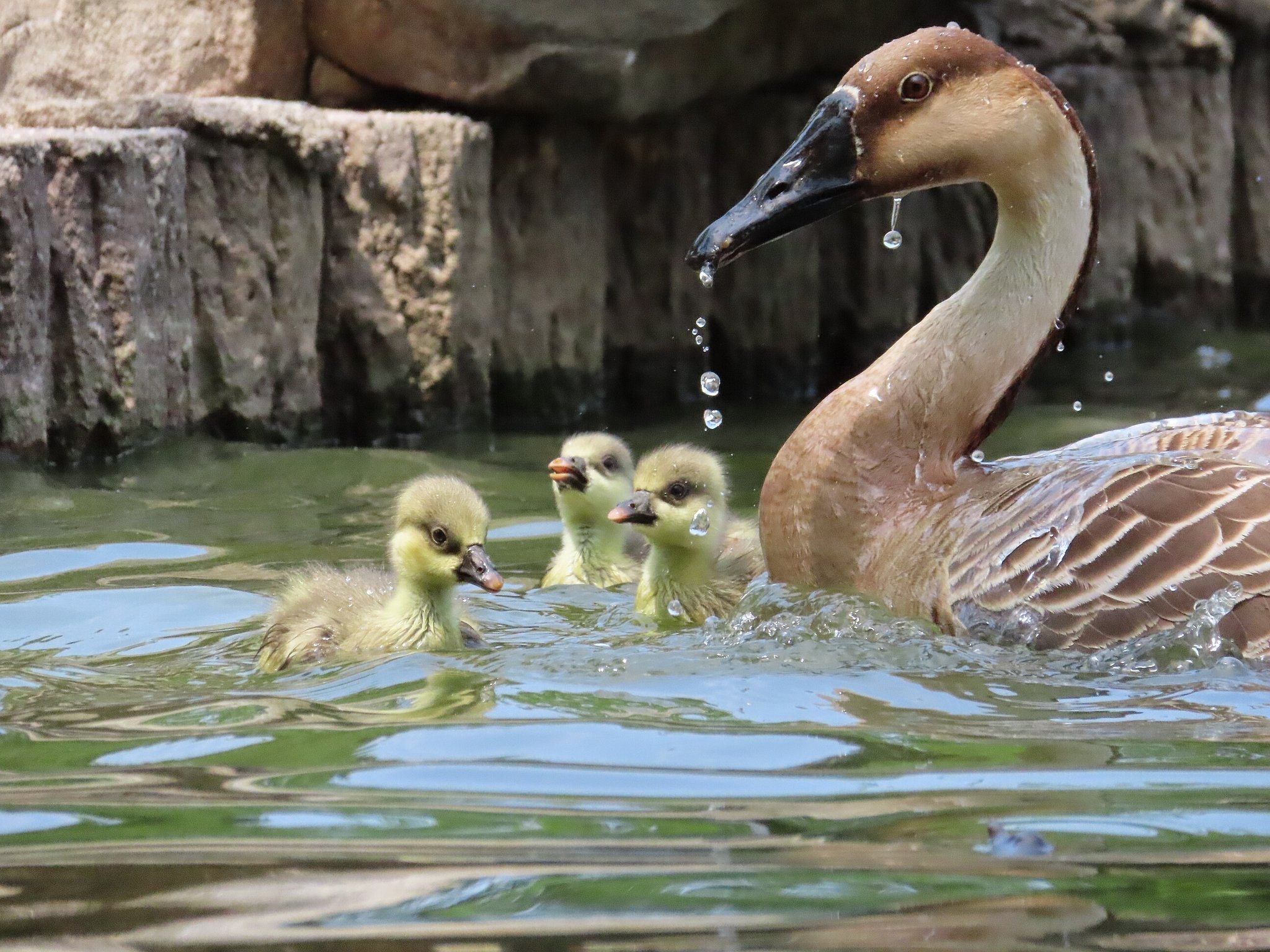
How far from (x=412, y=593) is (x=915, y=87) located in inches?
70.2

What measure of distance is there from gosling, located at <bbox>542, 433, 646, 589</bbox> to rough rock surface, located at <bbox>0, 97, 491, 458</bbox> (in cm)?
197

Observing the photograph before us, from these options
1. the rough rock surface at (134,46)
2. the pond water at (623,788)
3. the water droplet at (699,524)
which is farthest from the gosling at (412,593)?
the rough rock surface at (134,46)

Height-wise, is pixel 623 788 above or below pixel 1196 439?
below

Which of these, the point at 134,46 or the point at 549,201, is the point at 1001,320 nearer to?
the point at 549,201

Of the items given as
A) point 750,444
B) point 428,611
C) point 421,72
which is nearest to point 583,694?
point 428,611

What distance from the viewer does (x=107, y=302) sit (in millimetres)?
6574

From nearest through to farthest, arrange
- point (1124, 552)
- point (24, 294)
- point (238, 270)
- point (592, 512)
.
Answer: point (1124, 552) → point (592, 512) → point (24, 294) → point (238, 270)

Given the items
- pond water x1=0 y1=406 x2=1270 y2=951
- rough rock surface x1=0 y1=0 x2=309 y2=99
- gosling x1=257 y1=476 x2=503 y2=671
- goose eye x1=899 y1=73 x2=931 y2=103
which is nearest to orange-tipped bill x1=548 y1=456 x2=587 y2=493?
pond water x1=0 y1=406 x2=1270 y2=951

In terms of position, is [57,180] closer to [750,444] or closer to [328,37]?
[328,37]

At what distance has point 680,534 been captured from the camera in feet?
16.5

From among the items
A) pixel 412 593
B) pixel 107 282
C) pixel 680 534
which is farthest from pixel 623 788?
pixel 107 282

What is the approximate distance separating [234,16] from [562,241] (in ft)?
6.54

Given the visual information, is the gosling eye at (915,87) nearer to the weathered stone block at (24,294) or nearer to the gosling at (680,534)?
the gosling at (680,534)

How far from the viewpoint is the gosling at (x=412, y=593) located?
169 inches
